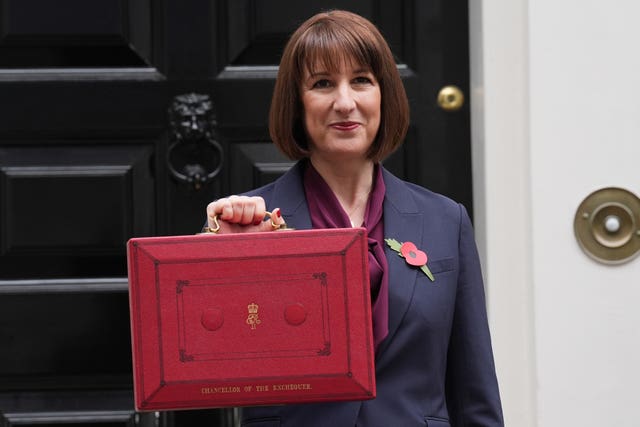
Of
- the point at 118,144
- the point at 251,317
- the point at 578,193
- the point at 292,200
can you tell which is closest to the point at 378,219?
the point at 292,200

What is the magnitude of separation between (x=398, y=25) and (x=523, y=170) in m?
0.54

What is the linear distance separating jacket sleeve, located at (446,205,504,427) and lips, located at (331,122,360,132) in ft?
0.97

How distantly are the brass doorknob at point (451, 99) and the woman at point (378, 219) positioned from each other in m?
1.04

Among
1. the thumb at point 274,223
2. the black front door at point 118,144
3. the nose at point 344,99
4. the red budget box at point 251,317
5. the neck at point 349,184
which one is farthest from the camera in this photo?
the black front door at point 118,144

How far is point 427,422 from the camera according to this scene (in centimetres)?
245

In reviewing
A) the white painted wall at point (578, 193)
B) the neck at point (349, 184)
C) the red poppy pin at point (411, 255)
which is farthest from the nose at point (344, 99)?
the white painted wall at point (578, 193)

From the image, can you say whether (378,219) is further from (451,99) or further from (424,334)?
(451,99)

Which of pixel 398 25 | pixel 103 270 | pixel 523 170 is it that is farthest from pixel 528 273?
pixel 103 270

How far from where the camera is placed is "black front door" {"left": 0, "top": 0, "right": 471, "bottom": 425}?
Answer: 3570 millimetres

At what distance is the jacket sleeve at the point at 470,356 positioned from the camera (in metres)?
2.58

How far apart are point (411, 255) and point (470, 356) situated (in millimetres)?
231

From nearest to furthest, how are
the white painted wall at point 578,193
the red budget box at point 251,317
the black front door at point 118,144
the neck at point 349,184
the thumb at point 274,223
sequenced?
1. the red budget box at point 251,317
2. the thumb at point 274,223
3. the neck at point 349,184
4. the white painted wall at point 578,193
5. the black front door at point 118,144

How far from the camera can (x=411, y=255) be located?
2.51 m

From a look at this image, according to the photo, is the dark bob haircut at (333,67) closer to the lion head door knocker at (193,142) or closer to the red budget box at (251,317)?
the red budget box at (251,317)
